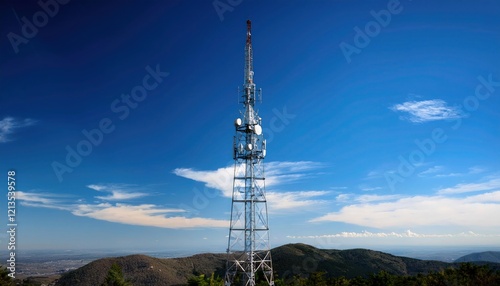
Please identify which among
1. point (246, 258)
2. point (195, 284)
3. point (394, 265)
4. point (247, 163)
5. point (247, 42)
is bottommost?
point (394, 265)

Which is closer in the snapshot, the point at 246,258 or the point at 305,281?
the point at 246,258

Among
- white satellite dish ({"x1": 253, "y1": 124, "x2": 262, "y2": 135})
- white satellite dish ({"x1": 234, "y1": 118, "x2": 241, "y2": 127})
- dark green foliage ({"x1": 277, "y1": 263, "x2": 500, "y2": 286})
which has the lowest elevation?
dark green foliage ({"x1": 277, "y1": 263, "x2": 500, "y2": 286})

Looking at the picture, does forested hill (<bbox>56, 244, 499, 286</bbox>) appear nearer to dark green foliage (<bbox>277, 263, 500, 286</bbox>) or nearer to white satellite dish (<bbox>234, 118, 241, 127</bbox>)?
dark green foliage (<bbox>277, 263, 500, 286</bbox>)

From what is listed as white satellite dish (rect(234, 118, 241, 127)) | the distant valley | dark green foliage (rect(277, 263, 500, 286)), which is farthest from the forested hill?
white satellite dish (rect(234, 118, 241, 127))

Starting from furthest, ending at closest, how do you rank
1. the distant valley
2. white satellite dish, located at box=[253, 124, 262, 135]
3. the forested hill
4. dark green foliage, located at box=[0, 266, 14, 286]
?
the distant valley < the forested hill < dark green foliage, located at box=[0, 266, 14, 286] < white satellite dish, located at box=[253, 124, 262, 135]

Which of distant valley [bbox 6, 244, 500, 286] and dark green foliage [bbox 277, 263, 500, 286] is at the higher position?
dark green foliage [bbox 277, 263, 500, 286]

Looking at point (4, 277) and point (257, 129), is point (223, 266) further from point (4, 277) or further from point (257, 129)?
point (257, 129)

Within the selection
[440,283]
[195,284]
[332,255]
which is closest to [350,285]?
[440,283]

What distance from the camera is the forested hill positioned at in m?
116

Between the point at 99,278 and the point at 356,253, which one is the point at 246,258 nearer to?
the point at 99,278

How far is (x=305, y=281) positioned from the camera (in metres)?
62.9

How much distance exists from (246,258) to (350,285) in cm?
3157

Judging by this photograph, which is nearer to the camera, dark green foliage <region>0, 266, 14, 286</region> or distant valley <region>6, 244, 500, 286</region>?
dark green foliage <region>0, 266, 14, 286</region>

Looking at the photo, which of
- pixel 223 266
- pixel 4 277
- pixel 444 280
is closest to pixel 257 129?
pixel 444 280
